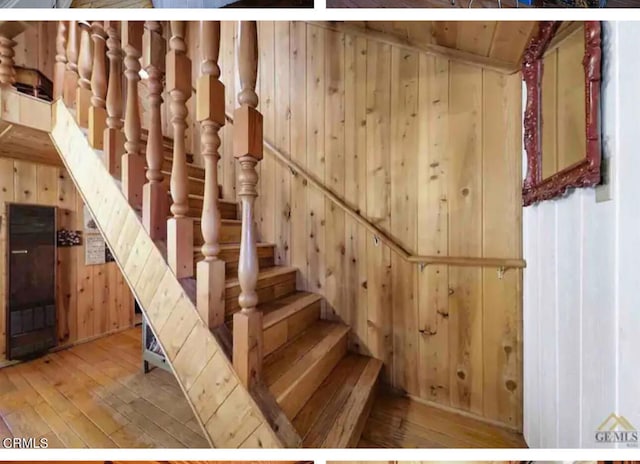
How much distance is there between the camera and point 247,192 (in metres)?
0.80

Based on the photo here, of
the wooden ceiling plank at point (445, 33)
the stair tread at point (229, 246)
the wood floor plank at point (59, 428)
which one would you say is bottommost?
the wood floor plank at point (59, 428)

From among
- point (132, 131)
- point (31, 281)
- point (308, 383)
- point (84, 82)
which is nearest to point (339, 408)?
point (308, 383)

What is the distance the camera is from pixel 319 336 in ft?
4.49

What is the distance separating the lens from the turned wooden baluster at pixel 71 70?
4.37ft

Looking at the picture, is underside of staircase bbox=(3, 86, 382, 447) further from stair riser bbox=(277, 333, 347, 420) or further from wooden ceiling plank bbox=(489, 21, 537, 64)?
wooden ceiling plank bbox=(489, 21, 537, 64)

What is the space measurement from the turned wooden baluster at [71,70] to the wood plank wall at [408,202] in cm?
98

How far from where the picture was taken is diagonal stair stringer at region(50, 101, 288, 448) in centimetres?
79

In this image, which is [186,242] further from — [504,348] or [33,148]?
[33,148]

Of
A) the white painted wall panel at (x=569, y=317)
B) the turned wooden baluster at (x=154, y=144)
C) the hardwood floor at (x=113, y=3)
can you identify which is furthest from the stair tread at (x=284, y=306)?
the hardwood floor at (x=113, y=3)

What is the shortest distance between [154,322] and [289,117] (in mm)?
1361

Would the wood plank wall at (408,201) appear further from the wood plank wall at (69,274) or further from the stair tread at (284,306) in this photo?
the wood plank wall at (69,274)

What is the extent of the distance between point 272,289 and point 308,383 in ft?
1.74

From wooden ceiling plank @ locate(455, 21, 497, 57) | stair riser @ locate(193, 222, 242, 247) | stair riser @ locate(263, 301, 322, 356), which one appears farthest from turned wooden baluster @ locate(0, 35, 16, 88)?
wooden ceiling plank @ locate(455, 21, 497, 57)

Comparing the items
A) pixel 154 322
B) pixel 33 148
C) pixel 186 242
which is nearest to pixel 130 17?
pixel 186 242
